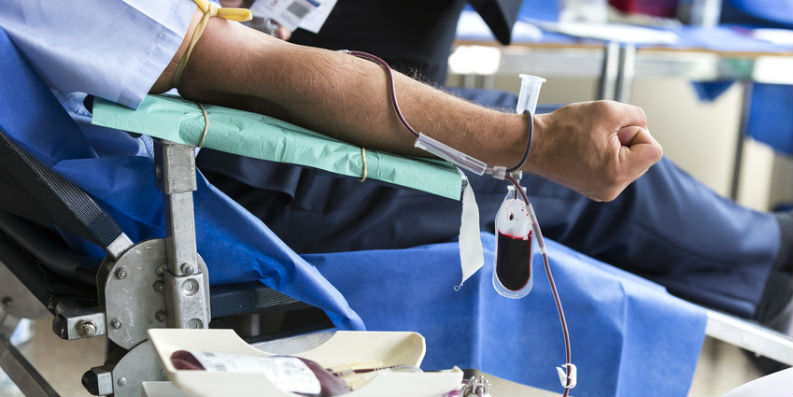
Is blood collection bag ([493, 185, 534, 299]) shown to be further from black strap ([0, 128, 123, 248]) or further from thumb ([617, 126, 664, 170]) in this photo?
black strap ([0, 128, 123, 248])

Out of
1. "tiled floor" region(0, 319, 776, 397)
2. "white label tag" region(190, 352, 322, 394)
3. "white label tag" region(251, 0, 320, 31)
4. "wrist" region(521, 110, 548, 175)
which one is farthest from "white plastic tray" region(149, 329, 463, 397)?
"tiled floor" region(0, 319, 776, 397)

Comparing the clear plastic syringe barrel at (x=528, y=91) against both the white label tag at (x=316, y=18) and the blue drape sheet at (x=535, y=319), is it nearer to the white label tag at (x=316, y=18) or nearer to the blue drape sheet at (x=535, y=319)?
the blue drape sheet at (x=535, y=319)

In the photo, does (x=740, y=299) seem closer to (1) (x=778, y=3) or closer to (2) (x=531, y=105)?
(2) (x=531, y=105)

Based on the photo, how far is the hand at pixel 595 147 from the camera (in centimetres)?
79

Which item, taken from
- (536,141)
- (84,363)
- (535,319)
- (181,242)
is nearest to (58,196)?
(181,242)

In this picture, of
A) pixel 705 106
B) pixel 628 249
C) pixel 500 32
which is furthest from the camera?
pixel 705 106

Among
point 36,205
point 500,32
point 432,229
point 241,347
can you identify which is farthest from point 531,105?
point 500,32

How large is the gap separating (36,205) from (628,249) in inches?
37.2

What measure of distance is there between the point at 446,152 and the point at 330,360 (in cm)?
23

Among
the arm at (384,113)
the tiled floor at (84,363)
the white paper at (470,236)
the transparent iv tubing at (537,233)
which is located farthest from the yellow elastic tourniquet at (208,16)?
the tiled floor at (84,363)

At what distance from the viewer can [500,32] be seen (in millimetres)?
1498

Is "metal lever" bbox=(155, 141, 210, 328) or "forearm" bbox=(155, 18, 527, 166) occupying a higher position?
"forearm" bbox=(155, 18, 527, 166)

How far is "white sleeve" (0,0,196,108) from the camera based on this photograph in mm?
743

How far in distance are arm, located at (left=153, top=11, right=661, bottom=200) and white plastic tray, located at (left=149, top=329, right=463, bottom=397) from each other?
0.21 m
